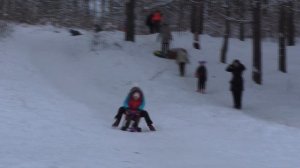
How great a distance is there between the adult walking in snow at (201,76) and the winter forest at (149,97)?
0.04 meters

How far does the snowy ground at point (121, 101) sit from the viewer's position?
10602 mm

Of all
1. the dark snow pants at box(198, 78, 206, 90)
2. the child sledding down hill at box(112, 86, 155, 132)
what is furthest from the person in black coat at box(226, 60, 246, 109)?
the child sledding down hill at box(112, 86, 155, 132)

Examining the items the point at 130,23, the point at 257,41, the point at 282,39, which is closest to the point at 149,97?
the point at 257,41

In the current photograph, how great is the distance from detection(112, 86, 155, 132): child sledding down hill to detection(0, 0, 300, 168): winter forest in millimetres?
27

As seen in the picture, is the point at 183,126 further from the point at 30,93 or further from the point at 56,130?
the point at 30,93

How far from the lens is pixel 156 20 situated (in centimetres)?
3312

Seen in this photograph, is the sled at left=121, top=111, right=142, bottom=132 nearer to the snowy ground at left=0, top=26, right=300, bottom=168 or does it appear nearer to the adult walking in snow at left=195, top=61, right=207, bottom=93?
the snowy ground at left=0, top=26, right=300, bottom=168

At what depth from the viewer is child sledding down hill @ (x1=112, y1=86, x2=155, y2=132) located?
1431 cm

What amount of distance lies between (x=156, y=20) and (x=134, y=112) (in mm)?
19188

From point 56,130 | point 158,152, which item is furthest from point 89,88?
point 158,152

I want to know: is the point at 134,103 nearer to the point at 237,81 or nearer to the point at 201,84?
the point at 237,81

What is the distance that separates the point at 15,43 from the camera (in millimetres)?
29391

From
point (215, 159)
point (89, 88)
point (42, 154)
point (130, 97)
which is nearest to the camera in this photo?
point (42, 154)

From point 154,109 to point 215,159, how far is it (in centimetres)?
826
